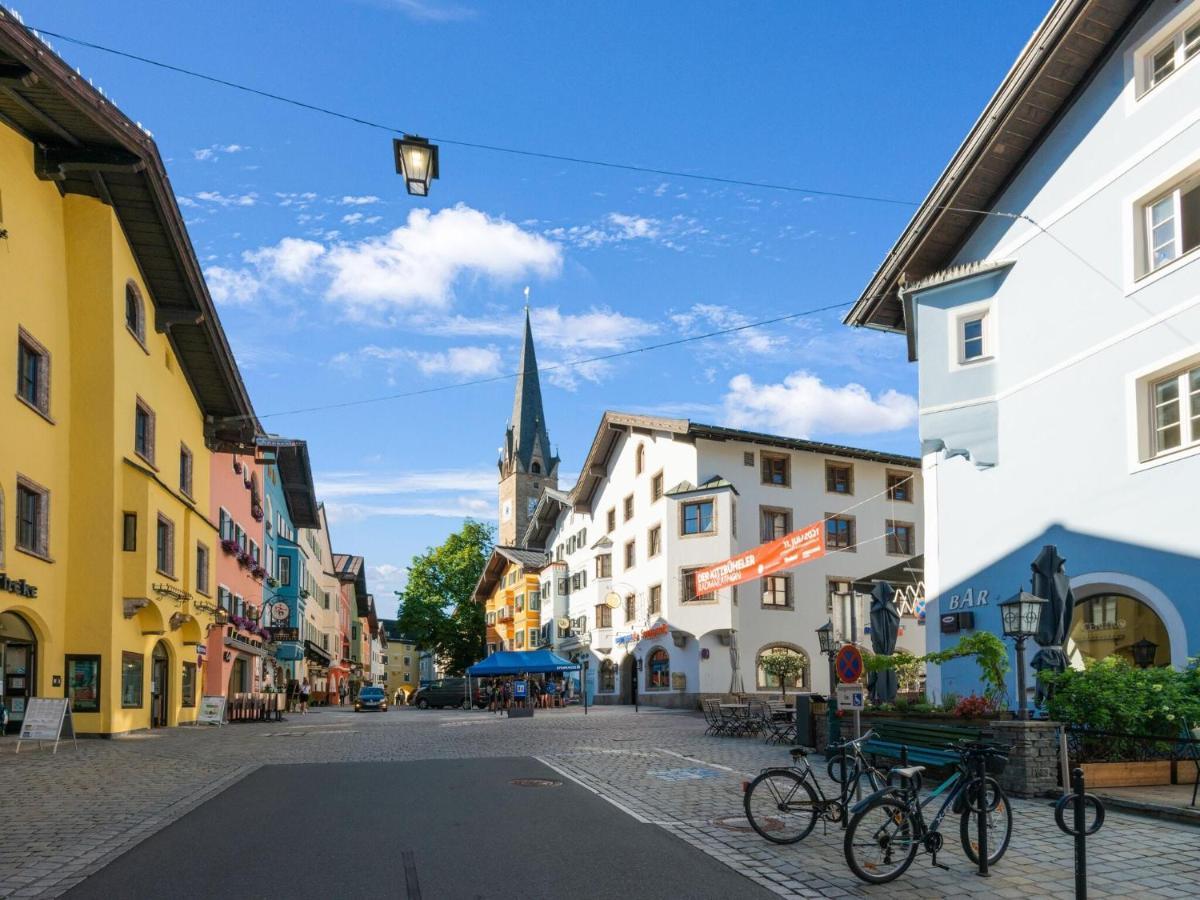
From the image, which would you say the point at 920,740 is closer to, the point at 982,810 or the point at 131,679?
the point at 982,810

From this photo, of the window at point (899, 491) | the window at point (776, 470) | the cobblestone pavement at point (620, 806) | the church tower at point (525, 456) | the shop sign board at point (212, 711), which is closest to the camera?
the cobblestone pavement at point (620, 806)

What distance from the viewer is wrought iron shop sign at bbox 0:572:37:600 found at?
20656 mm

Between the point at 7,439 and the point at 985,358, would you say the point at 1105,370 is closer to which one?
the point at 985,358

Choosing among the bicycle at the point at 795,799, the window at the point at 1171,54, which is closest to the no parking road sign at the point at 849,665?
the bicycle at the point at 795,799

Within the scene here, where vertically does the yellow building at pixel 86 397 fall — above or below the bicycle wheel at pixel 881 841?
above

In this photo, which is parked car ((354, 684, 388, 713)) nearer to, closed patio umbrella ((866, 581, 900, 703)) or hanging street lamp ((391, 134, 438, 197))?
closed patio umbrella ((866, 581, 900, 703))

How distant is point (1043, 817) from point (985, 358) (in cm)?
1174

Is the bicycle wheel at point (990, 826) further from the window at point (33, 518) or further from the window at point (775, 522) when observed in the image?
the window at point (775, 522)

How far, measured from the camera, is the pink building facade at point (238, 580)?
38125 mm

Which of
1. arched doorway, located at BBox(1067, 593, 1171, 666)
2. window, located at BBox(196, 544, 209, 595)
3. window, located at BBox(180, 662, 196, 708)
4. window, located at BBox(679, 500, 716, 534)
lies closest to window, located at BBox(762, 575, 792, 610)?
window, located at BBox(679, 500, 716, 534)

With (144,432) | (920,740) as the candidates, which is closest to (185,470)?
(144,432)

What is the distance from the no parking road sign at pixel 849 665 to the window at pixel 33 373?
17.2m

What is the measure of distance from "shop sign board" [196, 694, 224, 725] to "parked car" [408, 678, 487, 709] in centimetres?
2400

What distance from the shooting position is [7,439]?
21.2 metres
